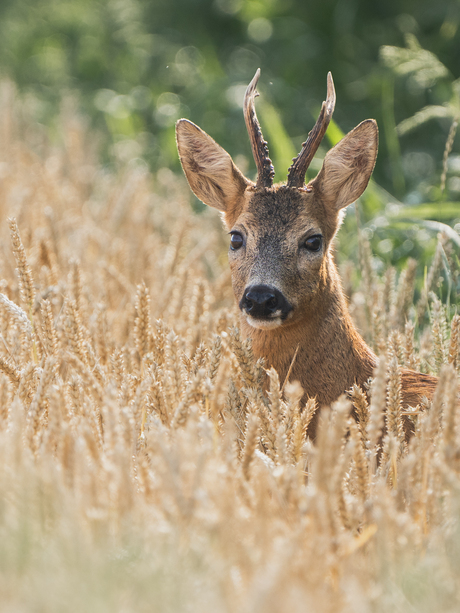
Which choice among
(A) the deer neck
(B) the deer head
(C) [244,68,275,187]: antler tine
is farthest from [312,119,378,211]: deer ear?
(A) the deer neck

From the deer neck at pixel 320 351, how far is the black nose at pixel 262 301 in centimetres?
23

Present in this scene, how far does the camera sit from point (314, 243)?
12.3 ft

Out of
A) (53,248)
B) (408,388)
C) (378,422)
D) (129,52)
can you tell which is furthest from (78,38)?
(378,422)

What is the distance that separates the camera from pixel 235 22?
402 inches

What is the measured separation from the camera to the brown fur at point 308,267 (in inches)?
140

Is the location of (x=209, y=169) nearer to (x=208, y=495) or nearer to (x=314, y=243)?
(x=314, y=243)

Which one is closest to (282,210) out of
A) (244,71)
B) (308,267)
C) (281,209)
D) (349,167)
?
(281,209)

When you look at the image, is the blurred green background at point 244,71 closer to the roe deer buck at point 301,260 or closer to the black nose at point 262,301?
the roe deer buck at point 301,260

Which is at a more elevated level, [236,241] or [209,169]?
[209,169]

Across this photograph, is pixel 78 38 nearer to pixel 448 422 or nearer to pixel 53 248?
pixel 53 248

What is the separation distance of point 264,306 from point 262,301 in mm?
29

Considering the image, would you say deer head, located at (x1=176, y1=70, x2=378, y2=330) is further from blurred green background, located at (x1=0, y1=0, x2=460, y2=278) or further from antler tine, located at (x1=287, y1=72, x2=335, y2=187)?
blurred green background, located at (x1=0, y1=0, x2=460, y2=278)

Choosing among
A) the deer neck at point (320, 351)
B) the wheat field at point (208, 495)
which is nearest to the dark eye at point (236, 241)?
the deer neck at point (320, 351)

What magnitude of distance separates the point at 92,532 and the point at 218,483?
1.05ft
